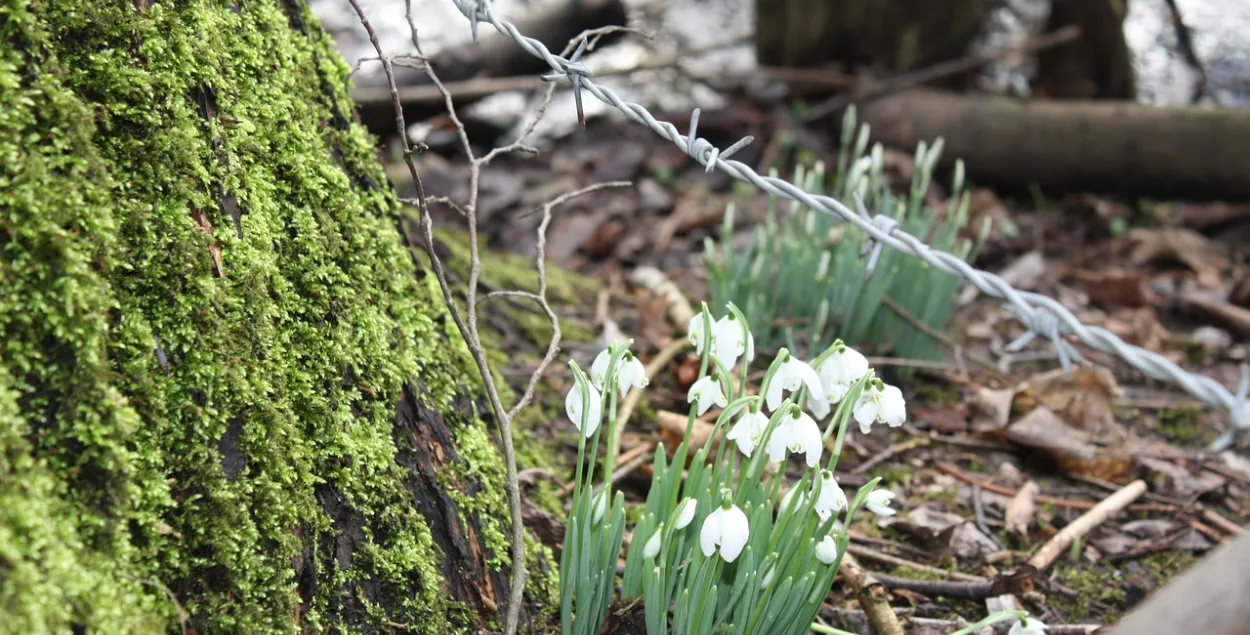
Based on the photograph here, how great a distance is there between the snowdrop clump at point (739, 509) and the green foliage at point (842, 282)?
4.04 ft

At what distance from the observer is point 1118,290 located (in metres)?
3.72

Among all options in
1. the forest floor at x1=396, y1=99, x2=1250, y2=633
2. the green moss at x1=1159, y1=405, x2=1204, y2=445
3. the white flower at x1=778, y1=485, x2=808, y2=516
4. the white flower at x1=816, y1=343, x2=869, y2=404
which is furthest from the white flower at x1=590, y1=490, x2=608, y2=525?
the green moss at x1=1159, y1=405, x2=1204, y2=445

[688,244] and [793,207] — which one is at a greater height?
[793,207]

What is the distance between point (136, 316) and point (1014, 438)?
216cm

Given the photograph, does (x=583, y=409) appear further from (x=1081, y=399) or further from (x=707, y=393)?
(x=1081, y=399)

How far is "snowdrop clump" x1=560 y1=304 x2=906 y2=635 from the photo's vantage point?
53.7 inches

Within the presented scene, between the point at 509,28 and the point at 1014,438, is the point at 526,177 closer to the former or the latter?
the point at 1014,438

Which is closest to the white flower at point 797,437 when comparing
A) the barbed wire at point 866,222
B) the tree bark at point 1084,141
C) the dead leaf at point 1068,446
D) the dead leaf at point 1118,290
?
the barbed wire at point 866,222

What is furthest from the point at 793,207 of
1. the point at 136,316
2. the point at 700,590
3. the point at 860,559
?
the point at 136,316

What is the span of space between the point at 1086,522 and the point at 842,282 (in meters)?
0.88

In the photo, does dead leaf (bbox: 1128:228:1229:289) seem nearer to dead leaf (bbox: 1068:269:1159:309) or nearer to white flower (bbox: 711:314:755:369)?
dead leaf (bbox: 1068:269:1159:309)

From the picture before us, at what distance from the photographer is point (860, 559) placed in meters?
2.07

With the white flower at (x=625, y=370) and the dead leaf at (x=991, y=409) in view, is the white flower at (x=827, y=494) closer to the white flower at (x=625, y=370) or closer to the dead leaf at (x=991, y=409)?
the white flower at (x=625, y=370)

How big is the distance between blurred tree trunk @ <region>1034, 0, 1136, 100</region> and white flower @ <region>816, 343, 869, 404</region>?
464 cm
